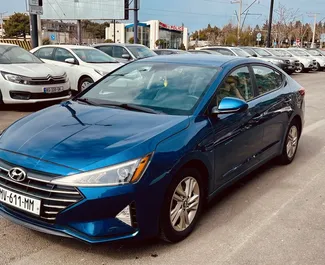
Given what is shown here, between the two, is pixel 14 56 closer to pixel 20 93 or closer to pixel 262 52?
pixel 20 93

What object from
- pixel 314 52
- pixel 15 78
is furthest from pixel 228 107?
pixel 314 52

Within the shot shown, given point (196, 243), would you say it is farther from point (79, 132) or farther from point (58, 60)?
point (58, 60)

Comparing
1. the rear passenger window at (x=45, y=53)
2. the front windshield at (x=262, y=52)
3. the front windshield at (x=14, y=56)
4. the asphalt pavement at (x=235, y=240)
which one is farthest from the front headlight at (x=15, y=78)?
the front windshield at (x=262, y=52)

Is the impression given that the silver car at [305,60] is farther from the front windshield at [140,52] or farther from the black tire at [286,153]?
the black tire at [286,153]

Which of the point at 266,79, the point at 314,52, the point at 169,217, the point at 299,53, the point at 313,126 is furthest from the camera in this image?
the point at 314,52

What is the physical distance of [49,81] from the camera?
28.0ft

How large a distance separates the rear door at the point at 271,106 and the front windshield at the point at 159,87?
81 centimetres

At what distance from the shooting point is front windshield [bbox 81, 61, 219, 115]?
3646mm

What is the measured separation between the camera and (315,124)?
27.4ft

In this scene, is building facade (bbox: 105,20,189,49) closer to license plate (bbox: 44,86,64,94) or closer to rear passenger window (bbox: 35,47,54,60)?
rear passenger window (bbox: 35,47,54,60)

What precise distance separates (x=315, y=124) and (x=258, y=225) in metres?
5.42

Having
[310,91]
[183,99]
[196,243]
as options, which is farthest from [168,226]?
[310,91]

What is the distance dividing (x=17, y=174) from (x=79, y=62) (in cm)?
836

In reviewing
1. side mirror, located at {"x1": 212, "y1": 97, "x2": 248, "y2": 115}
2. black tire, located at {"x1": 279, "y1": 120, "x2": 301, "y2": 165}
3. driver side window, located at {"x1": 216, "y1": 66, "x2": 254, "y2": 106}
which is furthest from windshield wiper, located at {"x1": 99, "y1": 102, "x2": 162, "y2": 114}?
black tire, located at {"x1": 279, "y1": 120, "x2": 301, "y2": 165}
